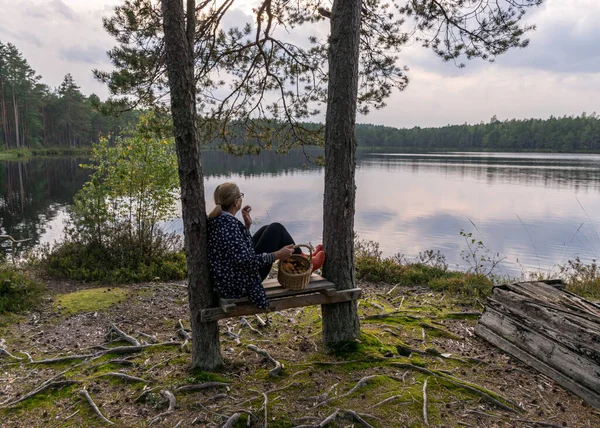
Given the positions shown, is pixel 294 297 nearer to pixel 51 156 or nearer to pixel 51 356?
pixel 51 356

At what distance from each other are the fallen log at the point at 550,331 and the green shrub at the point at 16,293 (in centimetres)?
623

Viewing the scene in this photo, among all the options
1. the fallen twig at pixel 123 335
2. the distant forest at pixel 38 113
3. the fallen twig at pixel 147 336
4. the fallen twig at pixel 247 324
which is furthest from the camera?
the distant forest at pixel 38 113

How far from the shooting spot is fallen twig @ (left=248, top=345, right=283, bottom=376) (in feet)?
12.3

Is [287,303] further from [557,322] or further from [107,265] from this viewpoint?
[107,265]

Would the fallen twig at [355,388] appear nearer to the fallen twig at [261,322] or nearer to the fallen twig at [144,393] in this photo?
the fallen twig at [144,393]

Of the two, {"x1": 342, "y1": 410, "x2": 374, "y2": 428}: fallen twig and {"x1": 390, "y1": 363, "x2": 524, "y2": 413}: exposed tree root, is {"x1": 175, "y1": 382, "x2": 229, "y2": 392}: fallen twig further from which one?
{"x1": 390, "y1": 363, "x2": 524, "y2": 413}: exposed tree root

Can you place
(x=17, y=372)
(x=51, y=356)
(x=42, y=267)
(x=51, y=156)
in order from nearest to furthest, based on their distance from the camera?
(x=17, y=372)
(x=51, y=356)
(x=42, y=267)
(x=51, y=156)

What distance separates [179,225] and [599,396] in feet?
40.3

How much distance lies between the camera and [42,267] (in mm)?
7930

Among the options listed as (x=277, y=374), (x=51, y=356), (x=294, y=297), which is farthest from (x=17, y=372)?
(x=294, y=297)

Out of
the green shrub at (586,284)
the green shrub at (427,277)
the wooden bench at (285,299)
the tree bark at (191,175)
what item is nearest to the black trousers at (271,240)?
the wooden bench at (285,299)

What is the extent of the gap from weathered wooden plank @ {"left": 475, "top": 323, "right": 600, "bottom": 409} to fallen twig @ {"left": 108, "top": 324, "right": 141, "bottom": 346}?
12.9 ft

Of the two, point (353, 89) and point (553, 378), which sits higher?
point (353, 89)

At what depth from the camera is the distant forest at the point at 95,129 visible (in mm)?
46906
